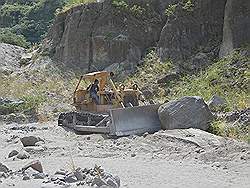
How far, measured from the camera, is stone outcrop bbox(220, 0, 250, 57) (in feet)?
78.2

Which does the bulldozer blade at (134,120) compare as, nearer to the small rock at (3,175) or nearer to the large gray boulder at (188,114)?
the large gray boulder at (188,114)

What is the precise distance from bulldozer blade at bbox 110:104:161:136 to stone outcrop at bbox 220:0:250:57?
8677mm

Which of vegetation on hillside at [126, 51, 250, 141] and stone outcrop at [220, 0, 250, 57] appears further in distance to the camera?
stone outcrop at [220, 0, 250, 57]

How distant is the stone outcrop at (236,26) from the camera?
78.2 feet

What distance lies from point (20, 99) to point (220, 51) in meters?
9.48

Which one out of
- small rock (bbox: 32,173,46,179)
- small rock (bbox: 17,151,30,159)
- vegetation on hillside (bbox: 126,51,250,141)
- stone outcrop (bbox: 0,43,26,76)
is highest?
small rock (bbox: 32,173,46,179)

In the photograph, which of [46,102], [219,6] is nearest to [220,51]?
[219,6]

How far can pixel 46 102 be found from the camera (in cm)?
2477

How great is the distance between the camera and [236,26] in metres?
24.3

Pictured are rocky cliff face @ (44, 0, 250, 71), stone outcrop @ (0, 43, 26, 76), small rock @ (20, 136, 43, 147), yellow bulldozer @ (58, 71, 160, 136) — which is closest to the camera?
small rock @ (20, 136, 43, 147)

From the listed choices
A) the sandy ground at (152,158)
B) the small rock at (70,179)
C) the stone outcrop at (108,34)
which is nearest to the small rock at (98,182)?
→ the small rock at (70,179)

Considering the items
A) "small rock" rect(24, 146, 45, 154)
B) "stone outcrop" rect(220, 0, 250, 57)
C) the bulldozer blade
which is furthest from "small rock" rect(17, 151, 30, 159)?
"stone outcrop" rect(220, 0, 250, 57)

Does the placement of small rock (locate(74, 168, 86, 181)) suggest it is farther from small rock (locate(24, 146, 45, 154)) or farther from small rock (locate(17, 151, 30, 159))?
small rock (locate(24, 146, 45, 154))

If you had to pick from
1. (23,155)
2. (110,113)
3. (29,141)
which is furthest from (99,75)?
(23,155)
